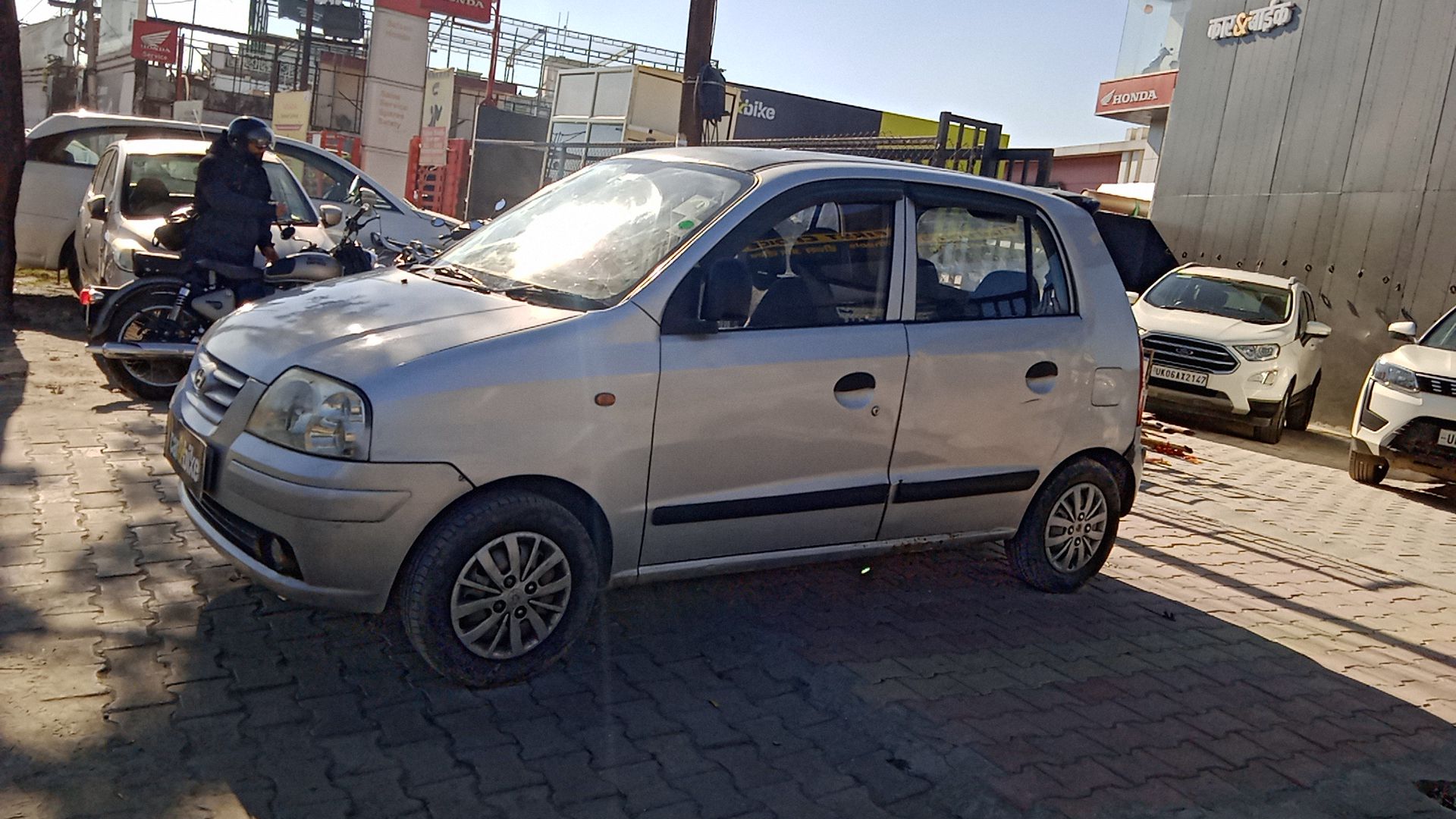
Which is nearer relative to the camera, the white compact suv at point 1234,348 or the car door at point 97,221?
the car door at point 97,221

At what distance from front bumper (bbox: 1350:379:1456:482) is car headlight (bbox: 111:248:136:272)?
9.87 meters

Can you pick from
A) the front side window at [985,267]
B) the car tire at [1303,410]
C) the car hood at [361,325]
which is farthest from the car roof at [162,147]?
the car tire at [1303,410]

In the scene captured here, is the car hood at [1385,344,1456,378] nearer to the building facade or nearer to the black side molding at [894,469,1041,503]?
the building facade

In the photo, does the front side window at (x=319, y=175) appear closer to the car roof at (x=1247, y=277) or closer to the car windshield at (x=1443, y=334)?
the car windshield at (x=1443, y=334)

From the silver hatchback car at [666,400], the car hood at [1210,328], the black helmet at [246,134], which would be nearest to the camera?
the silver hatchback car at [666,400]

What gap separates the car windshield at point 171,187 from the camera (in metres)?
8.72

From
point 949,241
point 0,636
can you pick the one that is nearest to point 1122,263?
point 949,241

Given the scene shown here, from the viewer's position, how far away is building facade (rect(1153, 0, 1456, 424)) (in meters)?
14.1

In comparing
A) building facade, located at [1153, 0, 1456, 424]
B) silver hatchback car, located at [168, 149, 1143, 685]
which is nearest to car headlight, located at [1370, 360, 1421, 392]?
building facade, located at [1153, 0, 1456, 424]

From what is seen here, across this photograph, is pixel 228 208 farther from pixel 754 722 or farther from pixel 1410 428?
pixel 1410 428

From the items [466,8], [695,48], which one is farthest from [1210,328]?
[466,8]

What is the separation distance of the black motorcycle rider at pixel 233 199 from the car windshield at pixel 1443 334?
9556 mm

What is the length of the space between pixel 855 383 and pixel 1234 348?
29.6 feet

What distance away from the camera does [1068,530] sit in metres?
5.39
